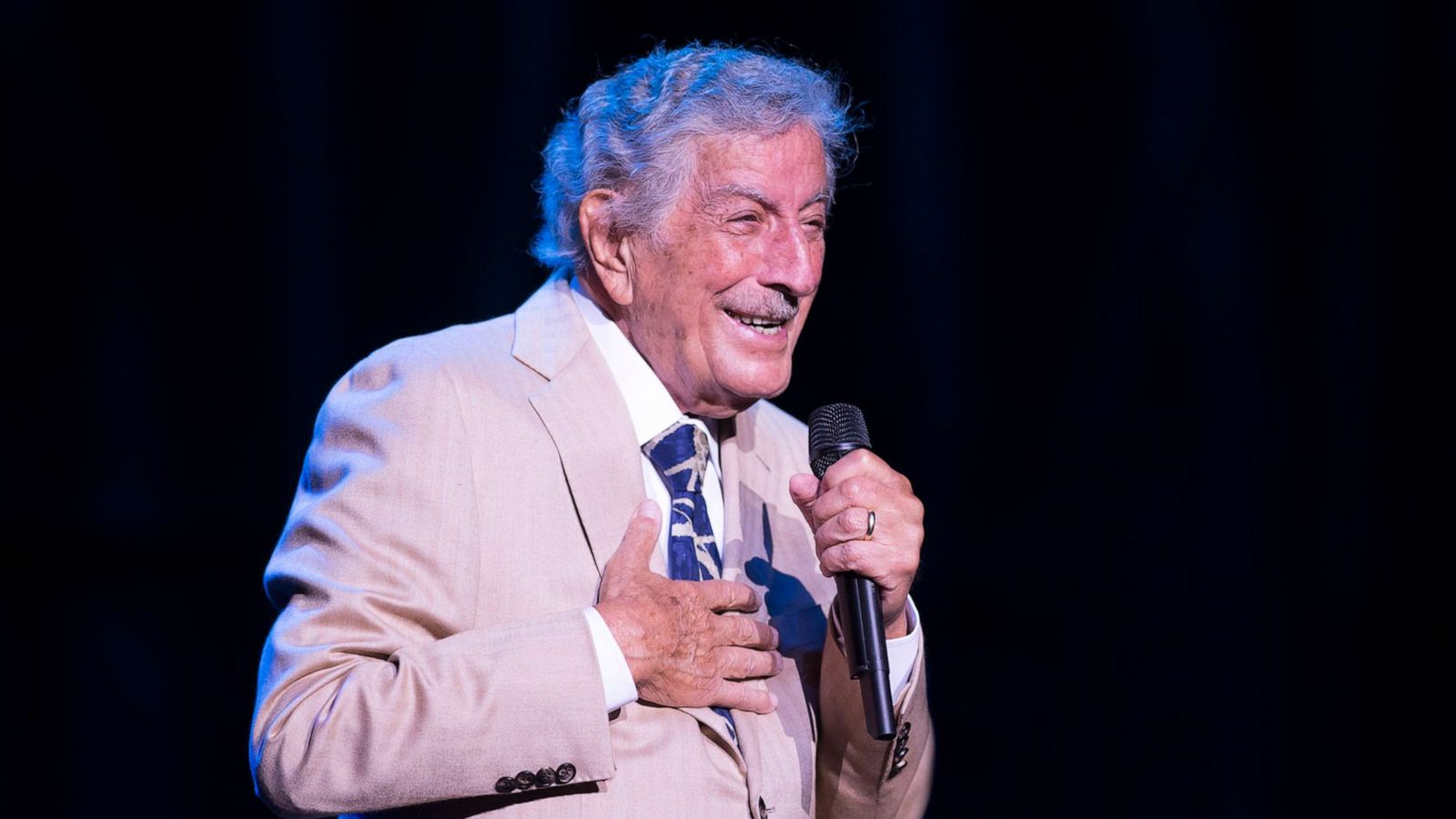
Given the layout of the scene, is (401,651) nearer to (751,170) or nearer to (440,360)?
(440,360)

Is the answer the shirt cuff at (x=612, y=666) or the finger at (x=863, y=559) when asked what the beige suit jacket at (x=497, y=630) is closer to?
the shirt cuff at (x=612, y=666)

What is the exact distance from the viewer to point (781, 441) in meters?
2.40

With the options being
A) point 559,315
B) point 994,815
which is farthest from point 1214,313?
point 559,315

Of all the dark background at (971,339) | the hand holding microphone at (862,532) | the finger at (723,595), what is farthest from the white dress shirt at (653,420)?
the dark background at (971,339)

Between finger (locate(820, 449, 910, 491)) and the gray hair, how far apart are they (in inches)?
21.9

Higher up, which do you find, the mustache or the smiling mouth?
the mustache

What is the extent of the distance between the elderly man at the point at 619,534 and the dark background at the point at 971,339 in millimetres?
788

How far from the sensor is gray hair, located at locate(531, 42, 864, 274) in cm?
211

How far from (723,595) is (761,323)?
495mm

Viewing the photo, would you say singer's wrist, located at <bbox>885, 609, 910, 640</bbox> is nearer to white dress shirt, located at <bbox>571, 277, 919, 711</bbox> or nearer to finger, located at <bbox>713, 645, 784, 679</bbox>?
white dress shirt, located at <bbox>571, 277, 919, 711</bbox>

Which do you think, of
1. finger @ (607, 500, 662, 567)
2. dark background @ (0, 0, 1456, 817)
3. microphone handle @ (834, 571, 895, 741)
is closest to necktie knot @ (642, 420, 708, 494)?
finger @ (607, 500, 662, 567)

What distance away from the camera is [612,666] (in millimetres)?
1692

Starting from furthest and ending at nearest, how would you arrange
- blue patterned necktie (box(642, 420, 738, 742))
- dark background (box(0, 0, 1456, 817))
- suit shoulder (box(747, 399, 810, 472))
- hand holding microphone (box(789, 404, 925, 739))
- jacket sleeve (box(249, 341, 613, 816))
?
1. dark background (box(0, 0, 1456, 817))
2. suit shoulder (box(747, 399, 810, 472))
3. blue patterned necktie (box(642, 420, 738, 742))
4. hand holding microphone (box(789, 404, 925, 739))
5. jacket sleeve (box(249, 341, 613, 816))

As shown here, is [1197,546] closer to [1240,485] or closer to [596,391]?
[1240,485]
